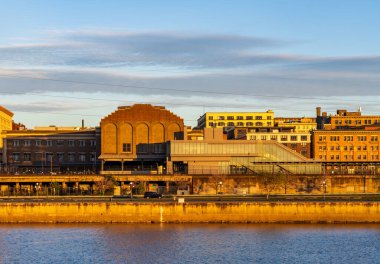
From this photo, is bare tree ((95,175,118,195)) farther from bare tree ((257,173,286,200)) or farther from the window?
the window

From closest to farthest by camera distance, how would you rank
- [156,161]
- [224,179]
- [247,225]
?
[247,225], [224,179], [156,161]

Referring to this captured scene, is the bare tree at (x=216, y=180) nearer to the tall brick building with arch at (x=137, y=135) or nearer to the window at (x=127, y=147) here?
the tall brick building with arch at (x=137, y=135)

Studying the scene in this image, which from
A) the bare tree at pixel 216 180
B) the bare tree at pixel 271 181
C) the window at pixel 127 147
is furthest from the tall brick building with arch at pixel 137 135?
the bare tree at pixel 271 181

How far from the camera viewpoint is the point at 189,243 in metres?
96.2

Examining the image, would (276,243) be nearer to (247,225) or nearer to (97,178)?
(247,225)

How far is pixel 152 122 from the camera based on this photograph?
19762 centimetres

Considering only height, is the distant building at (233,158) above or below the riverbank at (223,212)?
→ above

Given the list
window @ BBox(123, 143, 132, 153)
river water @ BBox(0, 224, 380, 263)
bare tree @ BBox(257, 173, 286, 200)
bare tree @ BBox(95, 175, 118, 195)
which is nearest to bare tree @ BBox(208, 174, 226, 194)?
bare tree @ BBox(257, 173, 286, 200)

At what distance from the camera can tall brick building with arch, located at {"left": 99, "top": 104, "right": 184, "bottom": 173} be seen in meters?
195

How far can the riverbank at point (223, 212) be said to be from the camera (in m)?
116


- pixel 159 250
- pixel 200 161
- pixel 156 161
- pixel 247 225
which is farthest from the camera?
pixel 156 161

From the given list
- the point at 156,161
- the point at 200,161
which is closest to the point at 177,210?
the point at 200,161

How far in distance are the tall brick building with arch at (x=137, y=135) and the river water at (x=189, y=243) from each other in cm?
7944

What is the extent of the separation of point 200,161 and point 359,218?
63929 millimetres
